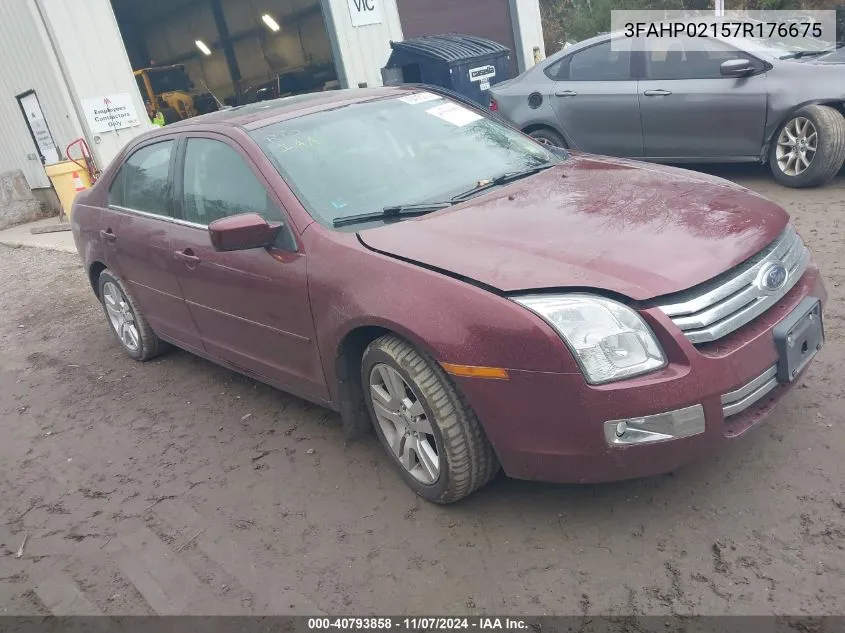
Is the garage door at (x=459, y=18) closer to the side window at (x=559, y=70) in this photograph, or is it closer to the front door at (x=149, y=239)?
the side window at (x=559, y=70)

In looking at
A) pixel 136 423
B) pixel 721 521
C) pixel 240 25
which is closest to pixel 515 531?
pixel 721 521

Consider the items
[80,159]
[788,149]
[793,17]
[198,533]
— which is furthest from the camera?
[80,159]

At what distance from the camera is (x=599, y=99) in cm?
720

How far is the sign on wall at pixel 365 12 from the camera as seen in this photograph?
11984 mm

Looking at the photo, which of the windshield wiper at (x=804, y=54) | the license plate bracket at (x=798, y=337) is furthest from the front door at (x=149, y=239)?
the windshield wiper at (x=804, y=54)

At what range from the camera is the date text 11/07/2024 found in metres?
2.32

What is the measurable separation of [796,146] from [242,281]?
5232 mm

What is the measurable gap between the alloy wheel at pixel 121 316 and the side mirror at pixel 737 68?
5.40 m

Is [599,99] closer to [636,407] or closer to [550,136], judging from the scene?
[550,136]

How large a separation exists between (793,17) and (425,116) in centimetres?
651

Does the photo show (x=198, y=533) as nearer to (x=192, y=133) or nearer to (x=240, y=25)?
(x=192, y=133)

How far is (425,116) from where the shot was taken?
12.3 ft

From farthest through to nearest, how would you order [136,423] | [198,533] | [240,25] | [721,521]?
[240,25] → [136,423] → [198,533] → [721,521]

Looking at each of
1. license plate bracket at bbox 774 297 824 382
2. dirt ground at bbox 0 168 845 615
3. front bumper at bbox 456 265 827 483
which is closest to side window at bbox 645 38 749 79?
dirt ground at bbox 0 168 845 615
